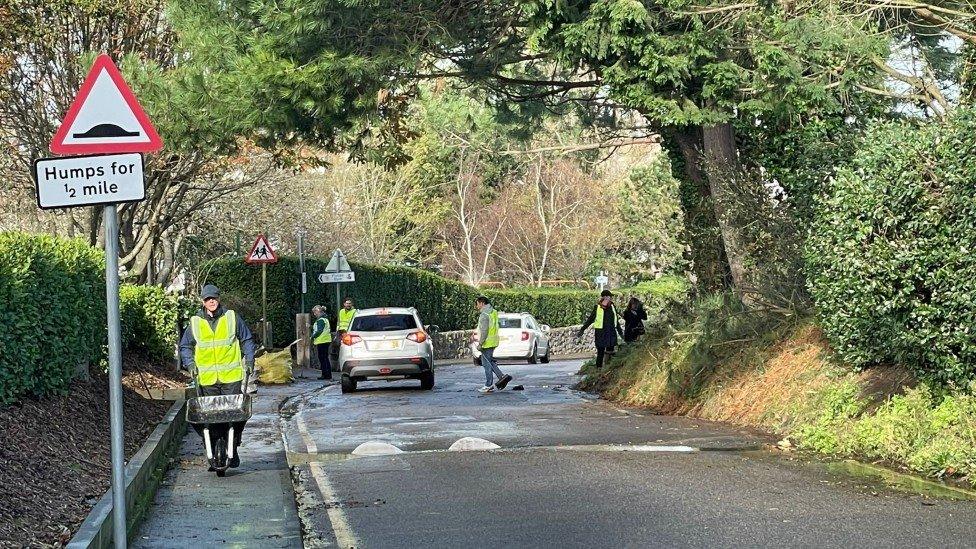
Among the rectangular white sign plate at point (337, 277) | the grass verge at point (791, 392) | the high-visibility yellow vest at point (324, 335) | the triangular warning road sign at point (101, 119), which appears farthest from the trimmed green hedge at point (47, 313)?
the rectangular white sign plate at point (337, 277)

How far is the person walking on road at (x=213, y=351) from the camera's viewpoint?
13.2 m

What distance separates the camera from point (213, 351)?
13172 mm

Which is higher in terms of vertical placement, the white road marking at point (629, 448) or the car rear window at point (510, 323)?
the car rear window at point (510, 323)

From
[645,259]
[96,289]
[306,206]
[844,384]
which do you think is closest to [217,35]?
[96,289]

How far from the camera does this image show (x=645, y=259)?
58.0m

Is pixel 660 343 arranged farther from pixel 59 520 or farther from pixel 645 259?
pixel 645 259

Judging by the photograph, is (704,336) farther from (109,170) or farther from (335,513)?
(109,170)

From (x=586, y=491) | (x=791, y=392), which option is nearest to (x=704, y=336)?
(x=791, y=392)

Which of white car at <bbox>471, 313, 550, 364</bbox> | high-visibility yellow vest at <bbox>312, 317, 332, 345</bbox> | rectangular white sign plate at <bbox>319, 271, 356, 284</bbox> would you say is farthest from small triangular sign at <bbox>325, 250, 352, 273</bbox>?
white car at <bbox>471, 313, 550, 364</bbox>

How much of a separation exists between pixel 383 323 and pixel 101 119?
62.7 ft

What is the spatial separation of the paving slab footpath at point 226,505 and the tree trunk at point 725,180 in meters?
7.37

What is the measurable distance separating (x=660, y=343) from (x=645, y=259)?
118 ft

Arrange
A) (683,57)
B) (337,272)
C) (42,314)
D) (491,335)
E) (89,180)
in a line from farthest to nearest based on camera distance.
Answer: (337,272) → (491,335) → (683,57) → (42,314) → (89,180)

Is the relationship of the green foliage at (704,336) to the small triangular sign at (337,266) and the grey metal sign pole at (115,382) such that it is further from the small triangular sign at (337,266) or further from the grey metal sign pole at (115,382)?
the small triangular sign at (337,266)
